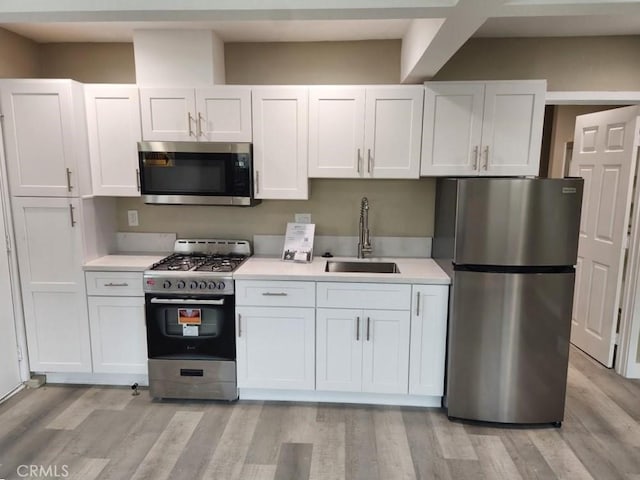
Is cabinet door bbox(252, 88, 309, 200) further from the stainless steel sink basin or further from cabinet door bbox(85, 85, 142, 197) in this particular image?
cabinet door bbox(85, 85, 142, 197)

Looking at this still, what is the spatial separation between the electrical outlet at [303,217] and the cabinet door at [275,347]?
32.5 inches

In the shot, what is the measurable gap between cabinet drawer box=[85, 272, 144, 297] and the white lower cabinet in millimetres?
1268

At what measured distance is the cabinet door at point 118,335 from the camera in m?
2.84

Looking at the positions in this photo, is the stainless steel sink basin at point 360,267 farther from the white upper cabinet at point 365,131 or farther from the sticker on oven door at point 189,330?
the sticker on oven door at point 189,330

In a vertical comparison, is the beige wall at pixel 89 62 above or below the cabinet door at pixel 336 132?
above

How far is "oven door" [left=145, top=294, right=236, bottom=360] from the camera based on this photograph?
2.68 meters

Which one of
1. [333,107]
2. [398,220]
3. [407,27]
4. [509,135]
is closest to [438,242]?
[398,220]

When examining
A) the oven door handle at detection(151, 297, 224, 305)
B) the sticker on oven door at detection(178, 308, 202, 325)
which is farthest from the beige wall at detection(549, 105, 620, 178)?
the sticker on oven door at detection(178, 308, 202, 325)

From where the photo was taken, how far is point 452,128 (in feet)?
8.89

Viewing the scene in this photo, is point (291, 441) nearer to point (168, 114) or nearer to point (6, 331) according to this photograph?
point (6, 331)

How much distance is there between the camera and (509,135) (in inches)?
106

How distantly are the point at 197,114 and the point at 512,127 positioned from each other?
6.86 feet

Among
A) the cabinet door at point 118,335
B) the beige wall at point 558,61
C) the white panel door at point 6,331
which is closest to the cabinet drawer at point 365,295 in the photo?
the cabinet door at point 118,335

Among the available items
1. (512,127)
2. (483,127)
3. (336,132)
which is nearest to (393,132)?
(336,132)
